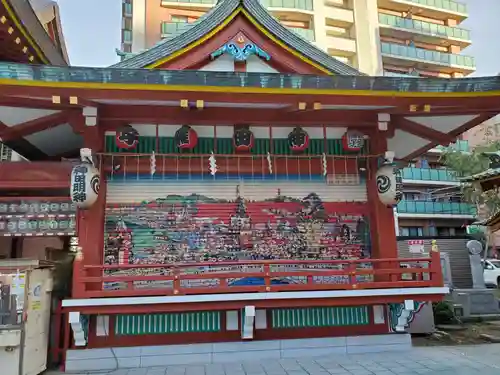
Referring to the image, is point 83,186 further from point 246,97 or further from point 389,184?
point 389,184

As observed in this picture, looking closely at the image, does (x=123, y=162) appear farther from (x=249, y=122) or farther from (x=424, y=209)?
(x=424, y=209)

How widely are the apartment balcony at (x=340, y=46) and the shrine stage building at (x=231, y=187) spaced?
2497 cm

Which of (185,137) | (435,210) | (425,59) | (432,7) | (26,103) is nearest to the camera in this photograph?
(26,103)

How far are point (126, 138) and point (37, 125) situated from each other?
173 centimetres

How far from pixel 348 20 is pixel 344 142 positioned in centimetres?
2827

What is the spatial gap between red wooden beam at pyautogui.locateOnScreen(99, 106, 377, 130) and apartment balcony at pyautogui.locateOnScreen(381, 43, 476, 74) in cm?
2741

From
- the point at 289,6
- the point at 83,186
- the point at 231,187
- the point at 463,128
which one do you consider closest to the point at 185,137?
the point at 231,187

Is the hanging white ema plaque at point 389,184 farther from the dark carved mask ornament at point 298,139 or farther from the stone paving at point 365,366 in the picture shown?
the stone paving at point 365,366

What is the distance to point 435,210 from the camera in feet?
96.2

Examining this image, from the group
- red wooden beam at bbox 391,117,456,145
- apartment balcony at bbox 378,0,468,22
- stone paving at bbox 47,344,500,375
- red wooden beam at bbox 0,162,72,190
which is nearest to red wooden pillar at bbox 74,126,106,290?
red wooden beam at bbox 0,162,72,190

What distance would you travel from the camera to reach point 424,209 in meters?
29.0

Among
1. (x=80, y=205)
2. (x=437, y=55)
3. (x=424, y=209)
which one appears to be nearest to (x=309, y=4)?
(x=437, y=55)

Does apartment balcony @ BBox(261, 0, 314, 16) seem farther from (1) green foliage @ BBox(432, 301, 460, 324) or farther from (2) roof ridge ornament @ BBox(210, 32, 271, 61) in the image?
(1) green foliage @ BBox(432, 301, 460, 324)

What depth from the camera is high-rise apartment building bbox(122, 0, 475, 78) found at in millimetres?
29953
